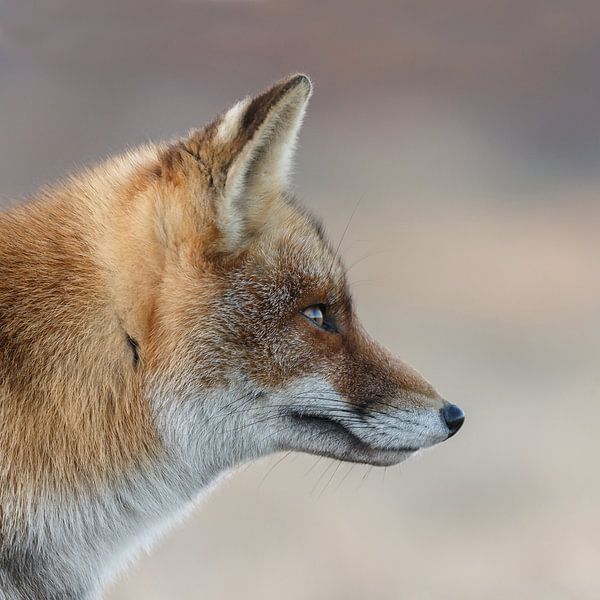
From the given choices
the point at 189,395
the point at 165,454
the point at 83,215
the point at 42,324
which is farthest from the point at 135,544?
the point at 83,215

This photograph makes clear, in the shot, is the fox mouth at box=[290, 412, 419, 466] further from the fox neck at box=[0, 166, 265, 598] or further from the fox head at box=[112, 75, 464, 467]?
the fox neck at box=[0, 166, 265, 598]

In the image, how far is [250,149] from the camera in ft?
10.1

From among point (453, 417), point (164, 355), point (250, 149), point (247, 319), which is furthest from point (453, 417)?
point (250, 149)

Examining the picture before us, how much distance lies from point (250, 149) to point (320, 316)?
73 centimetres

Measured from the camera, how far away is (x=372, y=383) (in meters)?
3.36

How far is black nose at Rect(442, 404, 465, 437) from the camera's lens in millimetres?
3432

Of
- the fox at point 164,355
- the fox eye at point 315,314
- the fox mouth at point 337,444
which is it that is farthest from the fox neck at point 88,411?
the fox eye at point 315,314

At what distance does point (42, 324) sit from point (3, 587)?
952mm

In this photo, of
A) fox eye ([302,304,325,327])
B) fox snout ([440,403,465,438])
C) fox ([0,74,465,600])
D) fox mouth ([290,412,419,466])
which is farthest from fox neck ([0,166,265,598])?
fox snout ([440,403,465,438])

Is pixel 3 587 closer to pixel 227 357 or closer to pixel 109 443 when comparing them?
pixel 109 443

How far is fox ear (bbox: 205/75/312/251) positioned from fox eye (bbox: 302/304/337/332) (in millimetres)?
378

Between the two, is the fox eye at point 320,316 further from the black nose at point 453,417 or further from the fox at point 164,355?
the black nose at point 453,417

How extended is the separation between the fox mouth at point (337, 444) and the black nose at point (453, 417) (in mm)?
174

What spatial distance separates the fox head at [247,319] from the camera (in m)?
3.10
